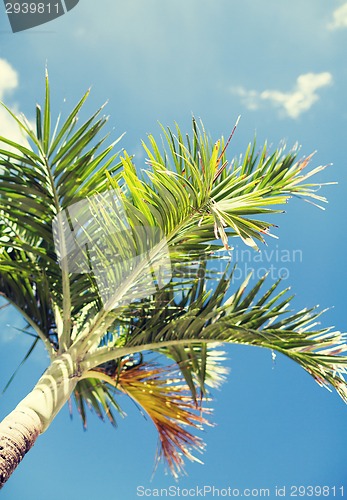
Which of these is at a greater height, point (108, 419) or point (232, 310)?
point (232, 310)

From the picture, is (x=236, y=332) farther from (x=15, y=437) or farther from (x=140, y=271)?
(x=15, y=437)

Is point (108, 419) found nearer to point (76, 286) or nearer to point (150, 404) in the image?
point (150, 404)

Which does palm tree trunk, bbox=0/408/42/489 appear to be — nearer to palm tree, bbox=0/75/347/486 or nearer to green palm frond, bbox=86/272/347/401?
palm tree, bbox=0/75/347/486

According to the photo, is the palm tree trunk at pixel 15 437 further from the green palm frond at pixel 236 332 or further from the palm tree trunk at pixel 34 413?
the green palm frond at pixel 236 332

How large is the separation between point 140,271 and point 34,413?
114 cm

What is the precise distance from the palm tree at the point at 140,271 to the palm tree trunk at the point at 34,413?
0.01m

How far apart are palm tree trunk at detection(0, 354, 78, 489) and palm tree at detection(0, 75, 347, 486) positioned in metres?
0.01

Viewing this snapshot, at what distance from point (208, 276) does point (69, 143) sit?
1537 millimetres

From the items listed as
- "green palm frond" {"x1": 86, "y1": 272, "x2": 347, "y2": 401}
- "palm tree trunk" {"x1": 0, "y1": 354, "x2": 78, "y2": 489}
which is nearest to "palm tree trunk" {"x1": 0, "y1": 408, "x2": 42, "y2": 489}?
"palm tree trunk" {"x1": 0, "y1": 354, "x2": 78, "y2": 489}

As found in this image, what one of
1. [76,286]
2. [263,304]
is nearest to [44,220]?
[76,286]

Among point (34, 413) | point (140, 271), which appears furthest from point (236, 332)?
point (34, 413)

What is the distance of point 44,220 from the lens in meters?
3.44

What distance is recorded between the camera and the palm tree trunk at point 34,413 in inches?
92.3

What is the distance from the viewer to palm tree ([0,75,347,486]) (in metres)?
2.90
